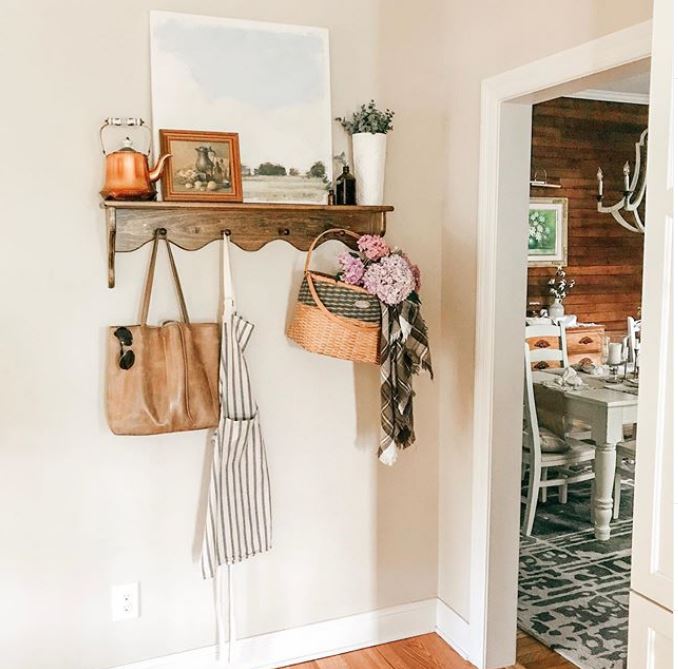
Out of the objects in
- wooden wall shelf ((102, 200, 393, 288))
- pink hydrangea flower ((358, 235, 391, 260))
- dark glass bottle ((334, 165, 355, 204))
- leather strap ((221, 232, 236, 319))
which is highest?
dark glass bottle ((334, 165, 355, 204))

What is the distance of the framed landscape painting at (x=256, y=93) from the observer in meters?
2.29

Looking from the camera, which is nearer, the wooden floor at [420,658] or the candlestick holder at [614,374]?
the wooden floor at [420,658]

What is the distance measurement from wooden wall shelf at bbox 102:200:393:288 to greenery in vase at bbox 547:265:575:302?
2858mm

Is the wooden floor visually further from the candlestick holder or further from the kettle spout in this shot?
the kettle spout

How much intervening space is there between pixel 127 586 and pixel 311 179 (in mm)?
1429

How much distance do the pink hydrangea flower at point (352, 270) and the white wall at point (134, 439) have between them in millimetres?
215

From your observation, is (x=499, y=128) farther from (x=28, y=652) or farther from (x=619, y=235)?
(x=619, y=235)

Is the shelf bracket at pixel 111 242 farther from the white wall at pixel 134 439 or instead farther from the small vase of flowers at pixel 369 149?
the small vase of flowers at pixel 369 149

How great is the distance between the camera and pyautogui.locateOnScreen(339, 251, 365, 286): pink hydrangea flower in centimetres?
233

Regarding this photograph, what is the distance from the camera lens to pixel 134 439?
7.79ft

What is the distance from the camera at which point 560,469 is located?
4328 mm

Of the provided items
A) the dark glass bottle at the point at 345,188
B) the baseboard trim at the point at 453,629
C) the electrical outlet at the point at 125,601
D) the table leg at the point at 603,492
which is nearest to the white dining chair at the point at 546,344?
the table leg at the point at 603,492

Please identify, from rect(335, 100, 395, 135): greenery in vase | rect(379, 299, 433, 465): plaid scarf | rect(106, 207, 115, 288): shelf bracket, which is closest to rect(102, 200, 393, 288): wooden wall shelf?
rect(106, 207, 115, 288): shelf bracket

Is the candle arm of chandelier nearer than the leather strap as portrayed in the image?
No
